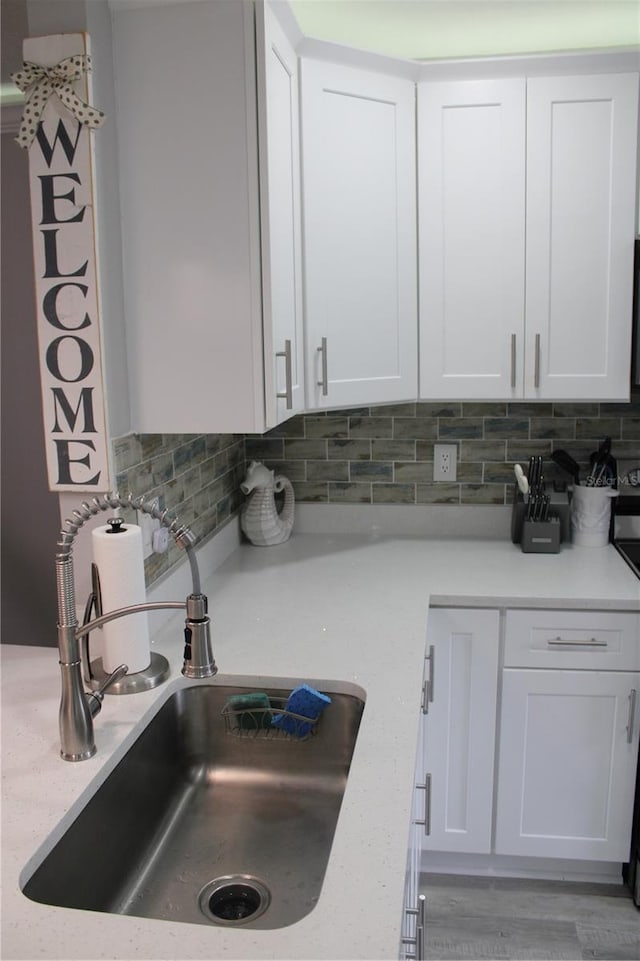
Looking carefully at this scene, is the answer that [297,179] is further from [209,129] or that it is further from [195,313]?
[195,313]

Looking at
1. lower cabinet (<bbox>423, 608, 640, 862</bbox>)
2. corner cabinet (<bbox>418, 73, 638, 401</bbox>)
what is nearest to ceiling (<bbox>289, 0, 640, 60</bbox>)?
corner cabinet (<bbox>418, 73, 638, 401</bbox>)

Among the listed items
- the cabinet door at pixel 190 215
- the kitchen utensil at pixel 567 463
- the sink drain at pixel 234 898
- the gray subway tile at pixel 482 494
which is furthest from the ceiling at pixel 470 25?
the sink drain at pixel 234 898

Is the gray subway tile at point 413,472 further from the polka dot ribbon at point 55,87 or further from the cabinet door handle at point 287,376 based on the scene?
the polka dot ribbon at point 55,87

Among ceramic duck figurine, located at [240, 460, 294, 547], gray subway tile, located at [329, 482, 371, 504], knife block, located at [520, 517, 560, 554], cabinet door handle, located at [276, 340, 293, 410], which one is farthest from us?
gray subway tile, located at [329, 482, 371, 504]

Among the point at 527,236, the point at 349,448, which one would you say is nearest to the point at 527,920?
the point at 349,448

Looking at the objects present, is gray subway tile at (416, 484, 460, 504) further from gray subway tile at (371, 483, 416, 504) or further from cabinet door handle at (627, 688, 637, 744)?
cabinet door handle at (627, 688, 637, 744)

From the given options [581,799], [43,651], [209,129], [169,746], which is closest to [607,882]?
[581,799]

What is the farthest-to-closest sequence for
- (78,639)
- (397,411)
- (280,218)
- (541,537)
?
(397,411)
(541,537)
(280,218)
(78,639)

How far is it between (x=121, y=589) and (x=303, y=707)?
415mm

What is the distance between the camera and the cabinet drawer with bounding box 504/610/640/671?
216 centimetres

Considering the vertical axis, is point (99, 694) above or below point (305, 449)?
below

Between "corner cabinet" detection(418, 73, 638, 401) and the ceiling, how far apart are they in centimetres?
16

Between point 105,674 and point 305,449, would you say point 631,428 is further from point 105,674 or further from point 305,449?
point 105,674

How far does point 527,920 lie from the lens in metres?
2.24
